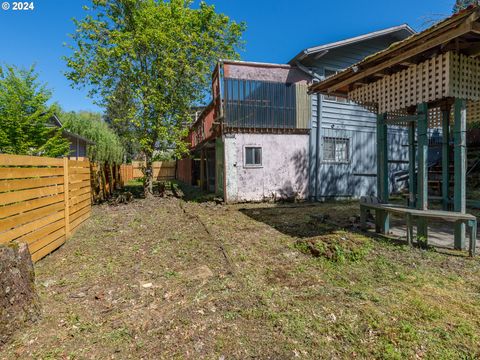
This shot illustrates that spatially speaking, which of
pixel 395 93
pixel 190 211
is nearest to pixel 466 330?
pixel 395 93

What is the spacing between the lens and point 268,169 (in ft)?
37.2

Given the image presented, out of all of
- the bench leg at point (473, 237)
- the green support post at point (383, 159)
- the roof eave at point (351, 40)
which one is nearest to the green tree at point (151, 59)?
the roof eave at point (351, 40)

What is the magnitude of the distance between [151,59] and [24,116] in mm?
5641

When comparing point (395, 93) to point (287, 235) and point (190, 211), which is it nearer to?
point (287, 235)

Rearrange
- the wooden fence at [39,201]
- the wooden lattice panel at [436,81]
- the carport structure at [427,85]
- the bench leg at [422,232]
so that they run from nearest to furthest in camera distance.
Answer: the wooden fence at [39,201], the carport structure at [427,85], the wooden lattice panel at [436,81], the bench leg at [422,232]

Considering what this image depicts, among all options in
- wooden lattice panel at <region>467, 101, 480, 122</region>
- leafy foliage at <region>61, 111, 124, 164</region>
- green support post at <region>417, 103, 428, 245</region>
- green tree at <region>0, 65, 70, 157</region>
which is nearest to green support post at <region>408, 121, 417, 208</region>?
green support post at <region>417, 103, 428, 245</region>

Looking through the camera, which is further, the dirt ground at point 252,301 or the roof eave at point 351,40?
the roof eave at point 351,40

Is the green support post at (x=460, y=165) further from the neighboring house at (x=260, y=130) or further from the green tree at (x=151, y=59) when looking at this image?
the green tree at (x=151, y=59)

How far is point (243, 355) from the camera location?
2225 mm

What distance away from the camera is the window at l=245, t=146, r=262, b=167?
11117 millimetres

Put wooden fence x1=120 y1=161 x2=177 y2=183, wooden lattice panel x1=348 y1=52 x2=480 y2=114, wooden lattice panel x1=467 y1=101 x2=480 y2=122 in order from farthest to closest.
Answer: wooden fence x1=120 y1=161 x2=177 y2=183, wooden lattice panel x1=467 y1=101 x2=480 y2=122, wooden lattice panel x1=348 y1=52 x2=480 y2=114

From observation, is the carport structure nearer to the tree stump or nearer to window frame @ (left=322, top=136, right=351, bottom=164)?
the tree stump

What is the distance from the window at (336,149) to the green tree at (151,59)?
619 cm

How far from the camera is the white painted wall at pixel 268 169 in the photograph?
1088 centimetres
